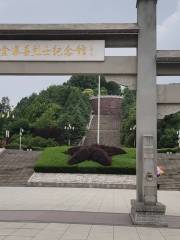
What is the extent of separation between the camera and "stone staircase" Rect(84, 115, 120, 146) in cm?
5688

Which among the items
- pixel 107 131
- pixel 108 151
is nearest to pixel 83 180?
pixel 108 151

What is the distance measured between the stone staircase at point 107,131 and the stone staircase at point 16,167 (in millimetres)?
23599

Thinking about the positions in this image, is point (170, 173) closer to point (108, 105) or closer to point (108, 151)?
point (108, 151)

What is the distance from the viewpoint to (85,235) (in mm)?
8195

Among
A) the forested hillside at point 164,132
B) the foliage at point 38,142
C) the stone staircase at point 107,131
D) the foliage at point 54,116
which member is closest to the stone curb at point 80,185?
the forested hillside at point 164,132

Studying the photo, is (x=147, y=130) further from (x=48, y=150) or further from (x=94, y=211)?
(x=48, y=150)

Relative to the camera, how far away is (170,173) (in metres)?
26.8

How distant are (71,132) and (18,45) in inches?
1718

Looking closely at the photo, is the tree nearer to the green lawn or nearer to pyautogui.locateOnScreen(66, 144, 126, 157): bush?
pyautogui.locateOnScreen(66, 144, 126, 157): bush

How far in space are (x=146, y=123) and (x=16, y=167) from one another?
18817 mm

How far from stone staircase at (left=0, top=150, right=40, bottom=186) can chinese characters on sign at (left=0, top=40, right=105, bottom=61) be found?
14.2 meters

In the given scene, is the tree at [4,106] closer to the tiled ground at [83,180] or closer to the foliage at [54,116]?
the foliage at [54,116]

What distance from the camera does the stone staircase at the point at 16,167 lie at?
2507 centimetres

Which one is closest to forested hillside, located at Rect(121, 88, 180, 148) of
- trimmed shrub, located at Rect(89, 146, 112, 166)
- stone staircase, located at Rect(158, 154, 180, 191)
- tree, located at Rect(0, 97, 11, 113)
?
stone staircase, located at Rect(158, 154, 180, 191)
